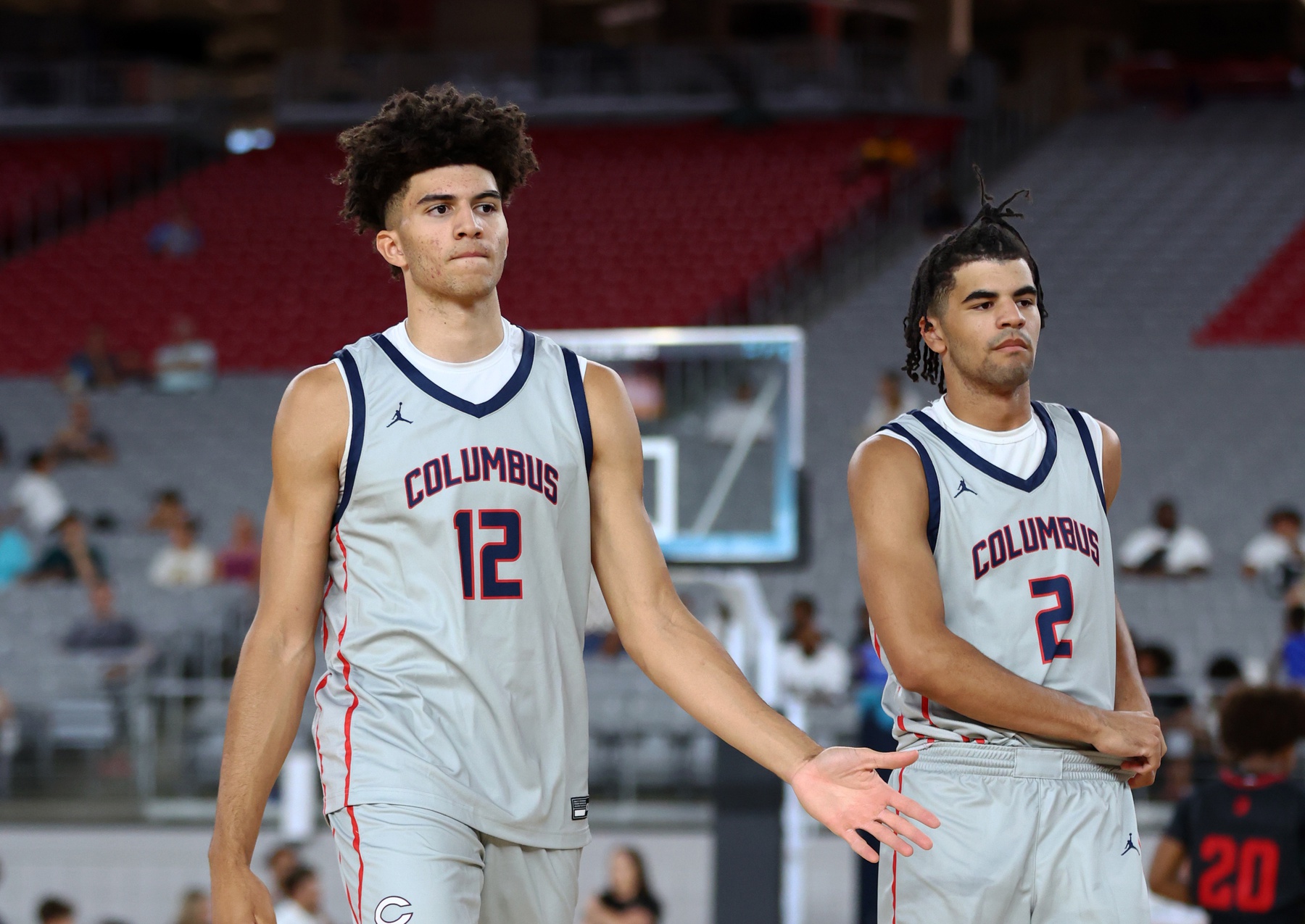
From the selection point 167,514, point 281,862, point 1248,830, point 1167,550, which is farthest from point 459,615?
point 167,514

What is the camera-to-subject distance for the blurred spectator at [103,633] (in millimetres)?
12164

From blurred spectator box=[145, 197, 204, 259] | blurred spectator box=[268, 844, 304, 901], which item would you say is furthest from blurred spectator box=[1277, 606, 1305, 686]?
blurred spectator box=[145, 197, 204, 259]

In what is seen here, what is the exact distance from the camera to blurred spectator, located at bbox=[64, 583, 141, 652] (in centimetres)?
1216

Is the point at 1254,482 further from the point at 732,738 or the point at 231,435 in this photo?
the point at 732,738

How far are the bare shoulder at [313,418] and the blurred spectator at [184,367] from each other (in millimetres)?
15006

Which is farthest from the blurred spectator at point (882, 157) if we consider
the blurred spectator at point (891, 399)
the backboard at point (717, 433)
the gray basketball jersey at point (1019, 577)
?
the gray basketball jersey at point (1019, 577)

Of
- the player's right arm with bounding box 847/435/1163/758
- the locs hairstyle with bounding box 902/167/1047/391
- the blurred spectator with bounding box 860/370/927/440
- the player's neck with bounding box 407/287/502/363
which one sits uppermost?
the blurred spectator with bounding box 860/370/927/440

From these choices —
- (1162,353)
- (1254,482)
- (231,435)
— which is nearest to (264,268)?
(231,435)

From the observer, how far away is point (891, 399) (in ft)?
46.2

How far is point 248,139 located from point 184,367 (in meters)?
7.85

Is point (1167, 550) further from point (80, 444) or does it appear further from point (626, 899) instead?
point (80, 444)

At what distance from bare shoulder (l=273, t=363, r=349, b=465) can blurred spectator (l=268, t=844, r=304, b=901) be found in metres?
5.68

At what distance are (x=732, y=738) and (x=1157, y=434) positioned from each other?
43.5 ft

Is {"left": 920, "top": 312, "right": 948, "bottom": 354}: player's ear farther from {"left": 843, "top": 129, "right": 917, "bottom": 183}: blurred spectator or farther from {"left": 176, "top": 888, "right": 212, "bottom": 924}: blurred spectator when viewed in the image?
{"left": 843, "top": 129, "right": 917, "bottom": 183}: blurred spectator
